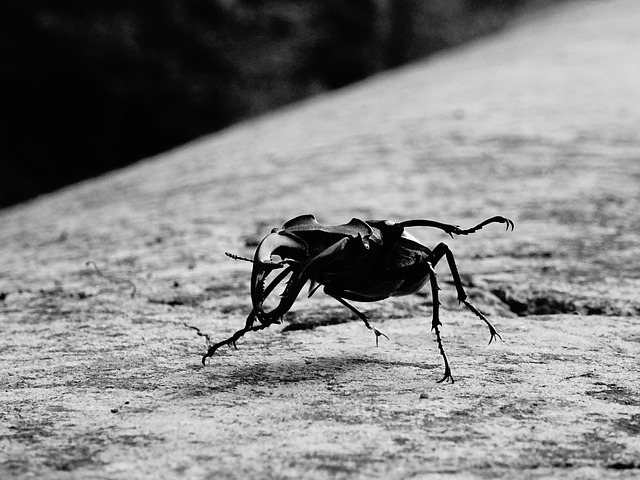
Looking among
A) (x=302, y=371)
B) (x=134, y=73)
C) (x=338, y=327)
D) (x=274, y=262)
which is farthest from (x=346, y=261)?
(x=134, y=73)

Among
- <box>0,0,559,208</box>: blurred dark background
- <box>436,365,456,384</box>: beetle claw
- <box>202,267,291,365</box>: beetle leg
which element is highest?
<box>0,0,559,208</box>: blurred dark background

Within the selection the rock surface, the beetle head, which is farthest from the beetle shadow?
the beetle head

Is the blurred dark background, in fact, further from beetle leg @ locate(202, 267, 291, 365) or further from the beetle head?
the beetle head

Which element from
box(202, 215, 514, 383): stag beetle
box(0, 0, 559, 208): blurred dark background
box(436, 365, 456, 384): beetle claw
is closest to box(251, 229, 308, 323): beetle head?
box(202, 215, 514, 383): stag beetle

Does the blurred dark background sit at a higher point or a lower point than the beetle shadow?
higher

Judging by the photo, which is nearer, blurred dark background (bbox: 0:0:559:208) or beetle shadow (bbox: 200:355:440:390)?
beetle shadow (bbox: 200:355:440:390)

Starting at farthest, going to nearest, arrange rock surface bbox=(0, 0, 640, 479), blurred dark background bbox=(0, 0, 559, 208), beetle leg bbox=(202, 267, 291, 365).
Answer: blurred dark background bbox=(0, 0, 559, 208) < beetle leg bbox=(202, 267, 291, 365) < rock surface bbox=(0, 0, 640, 479)

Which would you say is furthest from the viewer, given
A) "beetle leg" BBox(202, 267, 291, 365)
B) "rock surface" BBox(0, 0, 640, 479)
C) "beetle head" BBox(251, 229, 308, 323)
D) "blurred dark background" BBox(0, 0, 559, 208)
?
"blurred dark background" BBox(0, 0, 559, 208)

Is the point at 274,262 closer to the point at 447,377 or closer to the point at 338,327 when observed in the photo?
the point at 447,377
